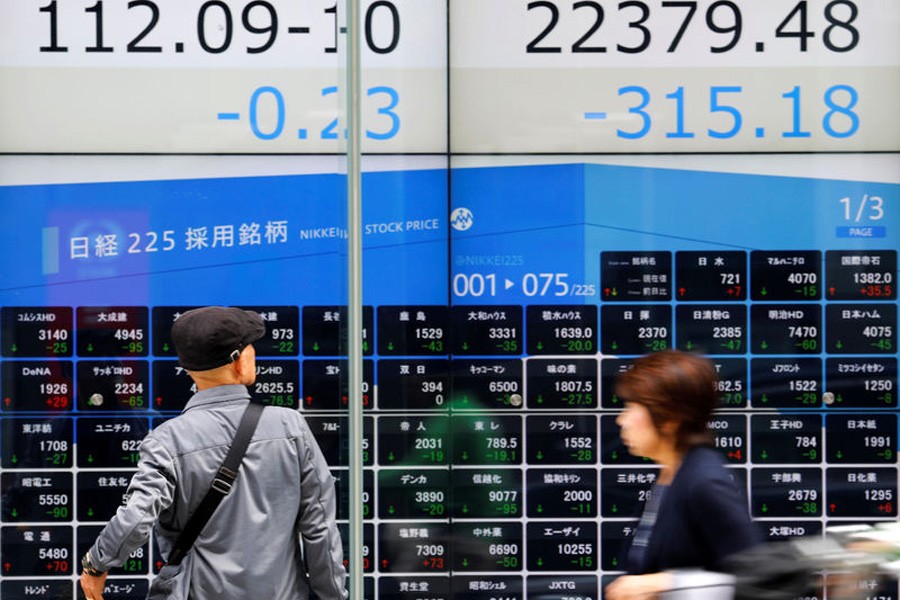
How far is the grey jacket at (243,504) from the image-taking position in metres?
3.20

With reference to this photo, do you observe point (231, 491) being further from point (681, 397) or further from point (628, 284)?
point (628, 284)

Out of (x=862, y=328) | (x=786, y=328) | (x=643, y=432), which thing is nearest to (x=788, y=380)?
(x=786, y=328)

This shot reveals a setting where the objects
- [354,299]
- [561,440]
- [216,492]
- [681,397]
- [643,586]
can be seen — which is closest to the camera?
[643,586]

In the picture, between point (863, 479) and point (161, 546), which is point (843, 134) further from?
point (161, 546)

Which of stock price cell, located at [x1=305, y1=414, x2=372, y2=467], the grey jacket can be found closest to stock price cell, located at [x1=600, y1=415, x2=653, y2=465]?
stock price cell, located at [x1=305, y1=414, x2=372, y2=467]

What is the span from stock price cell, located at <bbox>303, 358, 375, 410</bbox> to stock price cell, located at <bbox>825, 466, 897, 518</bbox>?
4.97 feet

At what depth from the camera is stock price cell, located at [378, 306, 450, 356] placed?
4.23m

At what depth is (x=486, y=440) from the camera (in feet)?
14.0

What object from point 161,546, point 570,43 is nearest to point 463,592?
point 161,546

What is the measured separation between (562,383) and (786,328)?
0.74m

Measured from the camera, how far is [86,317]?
419 centimetres

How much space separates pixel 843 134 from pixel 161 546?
8.20 feet

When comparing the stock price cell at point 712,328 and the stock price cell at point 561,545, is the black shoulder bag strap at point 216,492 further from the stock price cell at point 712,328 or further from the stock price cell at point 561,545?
the stock price cell at point 712,328

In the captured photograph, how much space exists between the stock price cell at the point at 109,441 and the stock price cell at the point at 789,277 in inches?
80.2
